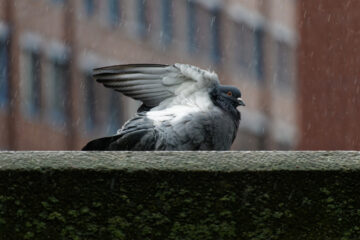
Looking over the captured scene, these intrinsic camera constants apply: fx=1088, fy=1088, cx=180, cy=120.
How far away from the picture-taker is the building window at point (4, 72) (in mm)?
22703

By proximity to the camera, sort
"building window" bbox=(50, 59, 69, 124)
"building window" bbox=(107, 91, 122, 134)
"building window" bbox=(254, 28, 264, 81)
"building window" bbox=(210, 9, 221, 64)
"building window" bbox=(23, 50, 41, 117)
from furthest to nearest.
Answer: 1. "building window" bbox=(254, 28, 264, 81)
2. "building window" bbox=(210, 9, 221, 64)
3. "building window" bbox=(107, 91, 122, 134)
4. "building window" bbox=(50, 59, 69, 124)
5. "building window" bbox=(23, 50, 41, 117)

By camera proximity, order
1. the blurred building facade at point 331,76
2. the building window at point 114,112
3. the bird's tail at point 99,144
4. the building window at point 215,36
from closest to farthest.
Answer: the bird's tail at point 99,144 → the blurred building facade at point 331,76 → the building window at point 114,112 → the building window at point 215,36

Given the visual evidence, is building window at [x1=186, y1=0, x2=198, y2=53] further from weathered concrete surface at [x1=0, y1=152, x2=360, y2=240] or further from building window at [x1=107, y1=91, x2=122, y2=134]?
weathered concrete surface at [x1=0, y1=152, x2=360, y2=240]

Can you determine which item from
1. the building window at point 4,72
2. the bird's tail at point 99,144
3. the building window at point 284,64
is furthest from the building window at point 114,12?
the bird's tail at point 99,144

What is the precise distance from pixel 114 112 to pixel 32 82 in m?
2.81

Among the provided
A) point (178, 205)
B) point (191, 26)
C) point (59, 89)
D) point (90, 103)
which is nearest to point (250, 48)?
point (191, 26)

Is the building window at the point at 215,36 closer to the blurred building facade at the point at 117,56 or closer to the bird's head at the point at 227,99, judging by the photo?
the blurred building facade at the point at 117,56

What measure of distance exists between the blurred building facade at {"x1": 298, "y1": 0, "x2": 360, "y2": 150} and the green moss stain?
7533 millimetres

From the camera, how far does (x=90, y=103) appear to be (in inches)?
1057

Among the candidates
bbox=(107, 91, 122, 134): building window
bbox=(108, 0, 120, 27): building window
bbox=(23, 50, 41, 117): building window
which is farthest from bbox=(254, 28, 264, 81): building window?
bbox=(23, 50, 41, 117): building window

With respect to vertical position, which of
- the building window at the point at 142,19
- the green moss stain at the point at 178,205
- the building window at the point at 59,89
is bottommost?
the green moss stain at the point at 178,205

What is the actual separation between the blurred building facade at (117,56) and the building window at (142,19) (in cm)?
3

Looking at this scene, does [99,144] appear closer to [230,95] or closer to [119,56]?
[230,95]

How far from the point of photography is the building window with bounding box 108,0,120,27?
26.9 meters
